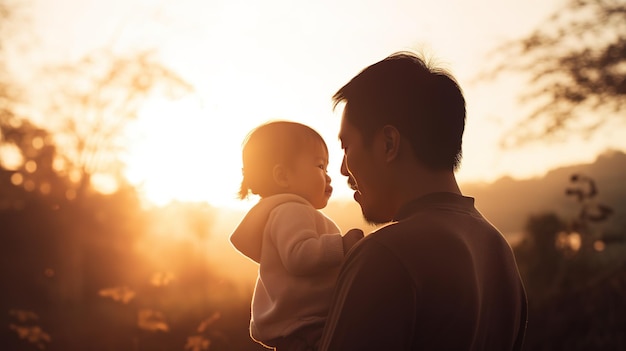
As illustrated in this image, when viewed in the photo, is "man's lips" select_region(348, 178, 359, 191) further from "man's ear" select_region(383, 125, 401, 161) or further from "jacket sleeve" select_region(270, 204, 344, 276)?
"jacket sleeve" select_region(270, 204, 344, 276)

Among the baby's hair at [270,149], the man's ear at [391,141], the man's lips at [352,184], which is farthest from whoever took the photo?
the baby's hair at [270,149]

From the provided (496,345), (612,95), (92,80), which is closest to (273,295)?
(496,345)

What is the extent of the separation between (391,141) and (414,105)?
15 centimetres

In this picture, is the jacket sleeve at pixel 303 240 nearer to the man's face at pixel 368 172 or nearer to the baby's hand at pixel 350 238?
the baby's hand at pixel 350 238

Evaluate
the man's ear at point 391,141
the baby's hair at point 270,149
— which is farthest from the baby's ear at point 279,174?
the man's ear at point 391,141

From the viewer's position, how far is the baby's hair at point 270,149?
3396mm

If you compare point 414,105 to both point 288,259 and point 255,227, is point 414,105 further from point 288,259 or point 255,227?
point 255,227

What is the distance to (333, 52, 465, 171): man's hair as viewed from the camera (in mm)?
2145

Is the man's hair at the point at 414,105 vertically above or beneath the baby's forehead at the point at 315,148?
beneath

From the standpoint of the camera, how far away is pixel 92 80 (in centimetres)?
1652

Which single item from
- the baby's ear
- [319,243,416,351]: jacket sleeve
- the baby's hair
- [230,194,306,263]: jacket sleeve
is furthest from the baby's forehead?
[319,243,416,351]: jacket sleeve

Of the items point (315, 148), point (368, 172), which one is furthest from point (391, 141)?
point (315, 148)

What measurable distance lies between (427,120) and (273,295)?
4.19 ft

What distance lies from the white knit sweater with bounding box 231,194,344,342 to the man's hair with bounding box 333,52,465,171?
0.84 m
